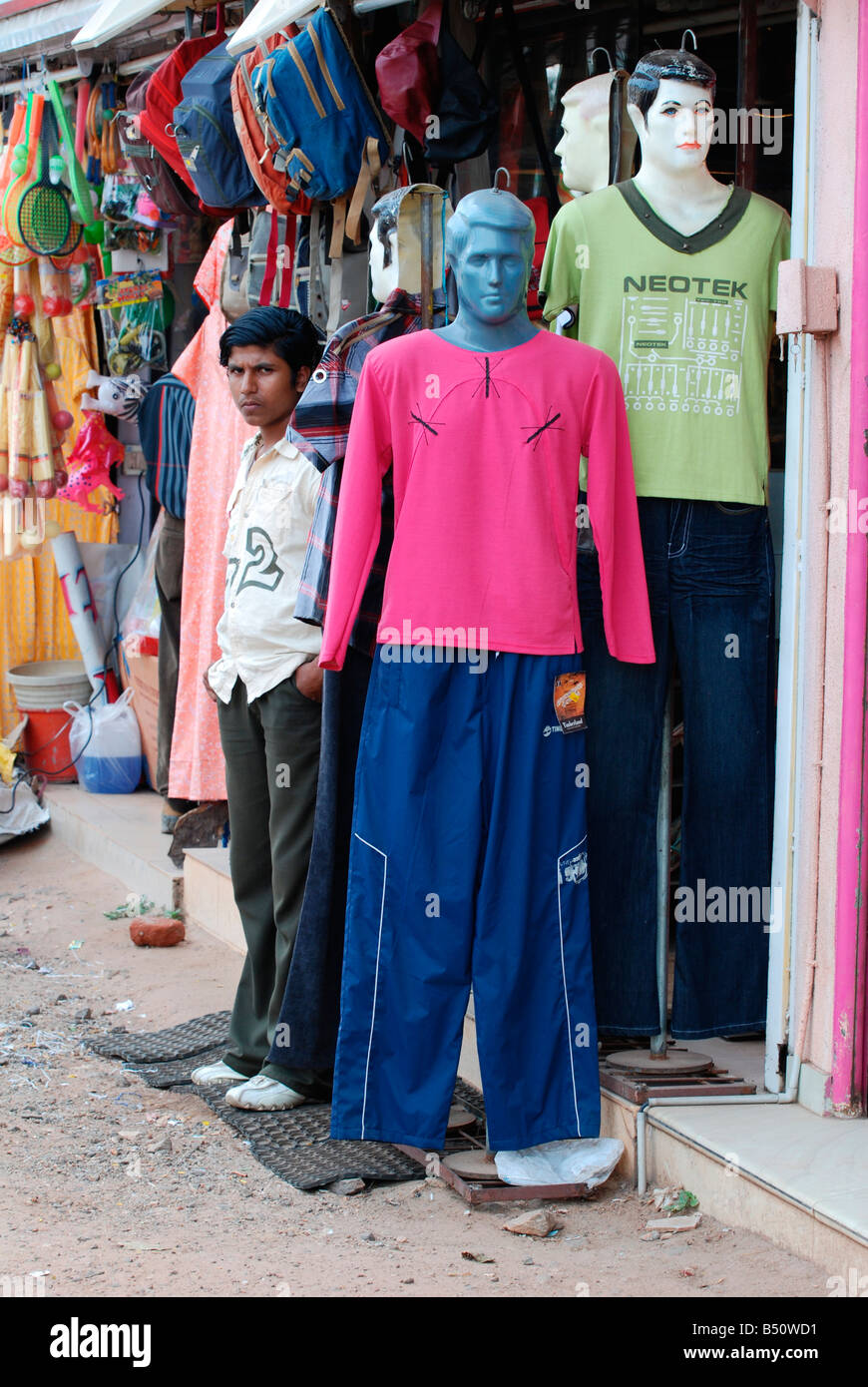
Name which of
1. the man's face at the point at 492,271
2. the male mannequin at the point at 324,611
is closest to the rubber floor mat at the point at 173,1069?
the male mannequin at the point at 324,611

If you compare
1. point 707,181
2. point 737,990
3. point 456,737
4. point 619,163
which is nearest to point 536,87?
point 619,163

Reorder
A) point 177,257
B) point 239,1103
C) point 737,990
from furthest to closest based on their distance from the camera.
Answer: point 177,257
point 239,1103
point 737,990

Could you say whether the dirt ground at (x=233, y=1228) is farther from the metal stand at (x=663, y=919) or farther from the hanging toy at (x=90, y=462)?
the hanging toy at (x=90, y=462)

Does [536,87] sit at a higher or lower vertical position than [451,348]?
higher

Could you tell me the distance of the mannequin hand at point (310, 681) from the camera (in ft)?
11.7

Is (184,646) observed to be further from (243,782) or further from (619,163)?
(619,163)

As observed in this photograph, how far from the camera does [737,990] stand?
3412 mm

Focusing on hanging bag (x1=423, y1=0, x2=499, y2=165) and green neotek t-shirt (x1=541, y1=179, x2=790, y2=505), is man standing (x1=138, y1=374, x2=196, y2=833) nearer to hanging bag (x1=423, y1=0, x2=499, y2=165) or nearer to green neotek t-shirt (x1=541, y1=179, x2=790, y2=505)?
hanging bag (x1=423, y1=0, x2=499, y2=165)

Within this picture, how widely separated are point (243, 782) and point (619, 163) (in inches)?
67.5

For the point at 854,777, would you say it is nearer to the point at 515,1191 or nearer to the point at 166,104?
the point at 515,1191

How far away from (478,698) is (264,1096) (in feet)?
4.10

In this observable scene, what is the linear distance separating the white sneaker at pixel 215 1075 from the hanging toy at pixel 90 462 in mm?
3416

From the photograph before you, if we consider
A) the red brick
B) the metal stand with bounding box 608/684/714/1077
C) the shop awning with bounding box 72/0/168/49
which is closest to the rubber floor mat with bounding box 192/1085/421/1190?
the metal stand with bounding box 608/684/714/1077

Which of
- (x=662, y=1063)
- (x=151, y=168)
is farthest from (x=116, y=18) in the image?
(x=662, y=1063)
